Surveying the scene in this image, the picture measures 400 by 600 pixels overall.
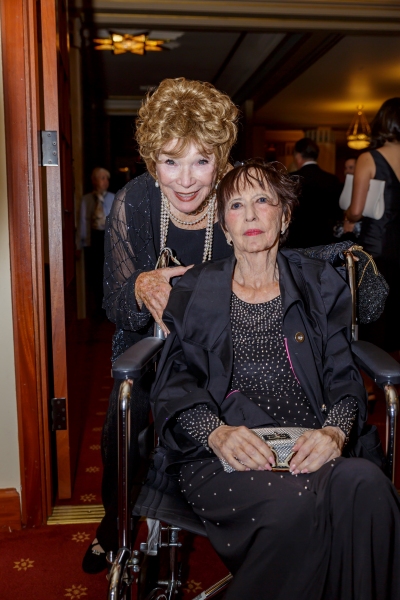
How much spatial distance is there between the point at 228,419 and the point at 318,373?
0.83 feet

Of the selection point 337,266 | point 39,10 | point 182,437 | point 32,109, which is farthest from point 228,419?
point 39,10

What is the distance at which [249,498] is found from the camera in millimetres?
1292

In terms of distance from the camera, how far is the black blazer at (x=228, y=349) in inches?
58.7

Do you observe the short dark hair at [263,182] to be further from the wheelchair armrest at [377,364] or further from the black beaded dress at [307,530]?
the black beaded dress at [307,530]

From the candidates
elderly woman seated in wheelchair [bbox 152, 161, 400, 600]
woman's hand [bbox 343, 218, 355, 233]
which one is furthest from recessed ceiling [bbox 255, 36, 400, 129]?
elderly woman seated in wheelchair [bbox 152, 161, 400, 600]

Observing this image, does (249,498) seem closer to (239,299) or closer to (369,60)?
(239,299)

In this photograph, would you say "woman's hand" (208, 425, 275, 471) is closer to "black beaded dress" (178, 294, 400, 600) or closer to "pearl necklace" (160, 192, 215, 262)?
"black beaded dress" (178, 294, 400, 600)

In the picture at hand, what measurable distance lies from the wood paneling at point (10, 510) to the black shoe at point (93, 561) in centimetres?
40

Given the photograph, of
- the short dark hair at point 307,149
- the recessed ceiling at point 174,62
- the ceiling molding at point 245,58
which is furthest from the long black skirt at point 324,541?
the recessed ceiling at point 174,62

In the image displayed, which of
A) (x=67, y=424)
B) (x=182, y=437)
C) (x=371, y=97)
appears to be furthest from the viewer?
(x=371, y=97)

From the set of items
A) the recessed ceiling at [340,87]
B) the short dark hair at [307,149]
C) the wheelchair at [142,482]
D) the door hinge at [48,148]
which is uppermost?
the recessed ceiling at [340,87]

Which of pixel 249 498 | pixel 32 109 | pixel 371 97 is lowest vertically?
pixel 249 498

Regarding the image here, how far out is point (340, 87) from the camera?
9.84 meters

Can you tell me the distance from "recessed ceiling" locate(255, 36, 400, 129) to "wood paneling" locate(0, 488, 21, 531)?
6664mm
